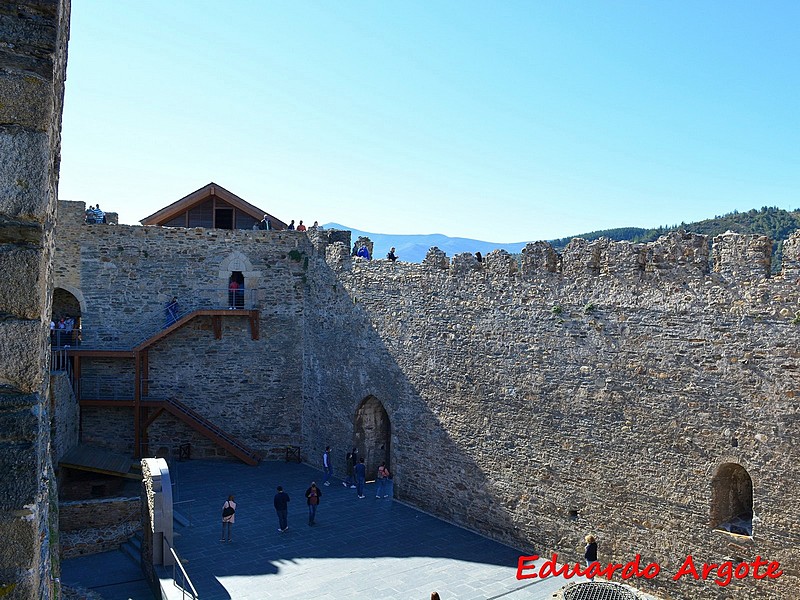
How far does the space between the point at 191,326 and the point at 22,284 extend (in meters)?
17.1

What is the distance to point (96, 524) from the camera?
48.8 ft

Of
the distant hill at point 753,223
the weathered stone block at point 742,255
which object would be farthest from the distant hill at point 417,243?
the weathered stone block at point 742,255

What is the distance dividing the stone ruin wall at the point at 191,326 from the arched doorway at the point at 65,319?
0.36 meters

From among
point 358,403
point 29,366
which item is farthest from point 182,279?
point 29,366

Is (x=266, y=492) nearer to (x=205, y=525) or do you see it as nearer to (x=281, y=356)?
(x=205, y=525)

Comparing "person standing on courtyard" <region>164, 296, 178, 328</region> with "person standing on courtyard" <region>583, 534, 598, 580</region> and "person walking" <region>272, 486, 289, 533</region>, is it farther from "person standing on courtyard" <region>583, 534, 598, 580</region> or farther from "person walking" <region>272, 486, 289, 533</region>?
"person standing on courtyard" <region>583, 534, 598, 580</region>

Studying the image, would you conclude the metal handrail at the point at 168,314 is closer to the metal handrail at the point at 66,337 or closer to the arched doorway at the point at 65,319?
the metal handrail at the point at 66,337

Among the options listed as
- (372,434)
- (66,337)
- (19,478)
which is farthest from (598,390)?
(66,337)

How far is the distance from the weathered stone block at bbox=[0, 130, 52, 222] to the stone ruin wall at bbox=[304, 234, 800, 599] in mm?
9751

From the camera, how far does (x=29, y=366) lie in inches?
99.6

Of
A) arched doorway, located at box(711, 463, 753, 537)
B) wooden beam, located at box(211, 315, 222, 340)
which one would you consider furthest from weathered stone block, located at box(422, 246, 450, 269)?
arched doorway, located at box(711, 463, 753, 537)

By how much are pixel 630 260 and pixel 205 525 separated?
9.58 metres

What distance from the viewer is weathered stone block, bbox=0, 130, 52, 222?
8.25ft

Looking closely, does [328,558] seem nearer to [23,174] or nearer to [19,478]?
[19,478]
